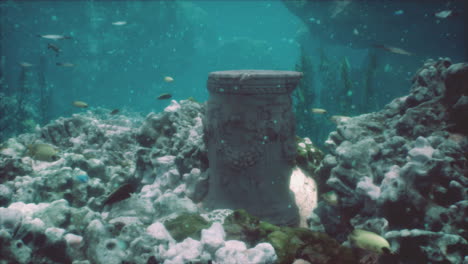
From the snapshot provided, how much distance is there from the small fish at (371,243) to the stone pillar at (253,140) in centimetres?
181

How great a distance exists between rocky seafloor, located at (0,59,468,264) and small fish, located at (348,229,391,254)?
0.12 meters

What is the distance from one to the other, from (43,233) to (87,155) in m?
4.40

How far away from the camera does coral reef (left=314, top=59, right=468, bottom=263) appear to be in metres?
2.53

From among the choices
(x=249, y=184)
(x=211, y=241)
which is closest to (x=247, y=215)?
(x=211, y=241)

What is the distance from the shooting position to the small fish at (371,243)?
8.00 ft

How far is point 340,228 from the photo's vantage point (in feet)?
12.4

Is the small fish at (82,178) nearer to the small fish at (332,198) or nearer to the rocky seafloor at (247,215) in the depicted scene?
the rocky seafloor at (247,215)

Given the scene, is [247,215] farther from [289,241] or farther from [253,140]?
[253,140]

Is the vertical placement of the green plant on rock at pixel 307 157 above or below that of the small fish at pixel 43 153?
above

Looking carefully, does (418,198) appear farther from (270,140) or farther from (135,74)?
(135,74)

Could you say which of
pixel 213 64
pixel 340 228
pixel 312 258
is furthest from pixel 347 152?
pixel 213 64

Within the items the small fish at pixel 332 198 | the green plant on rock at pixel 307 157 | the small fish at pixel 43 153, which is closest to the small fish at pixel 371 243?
the small fish at pixel 332 198

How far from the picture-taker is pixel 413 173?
9.53ft

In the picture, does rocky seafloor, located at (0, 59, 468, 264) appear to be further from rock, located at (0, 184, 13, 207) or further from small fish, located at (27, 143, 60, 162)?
small fish, located at (27, 143, 60, 162)
